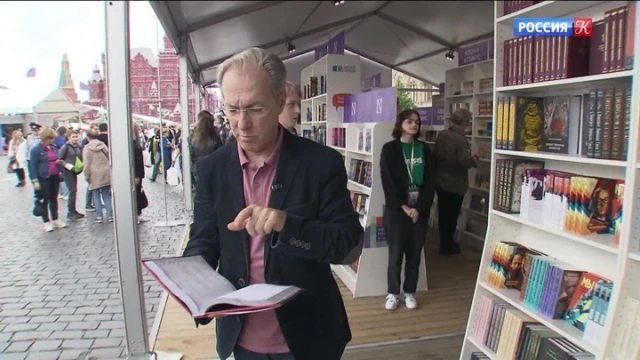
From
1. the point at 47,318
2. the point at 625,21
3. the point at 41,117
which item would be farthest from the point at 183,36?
the point at 625,21

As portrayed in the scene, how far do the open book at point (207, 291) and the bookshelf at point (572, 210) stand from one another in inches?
45.0

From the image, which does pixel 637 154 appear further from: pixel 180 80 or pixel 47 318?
pixel 180 80

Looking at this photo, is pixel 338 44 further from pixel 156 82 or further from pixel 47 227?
pixel 47 227

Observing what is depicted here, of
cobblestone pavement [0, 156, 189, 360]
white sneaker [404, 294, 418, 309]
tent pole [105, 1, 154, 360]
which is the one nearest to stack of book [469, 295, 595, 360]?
white sneaker [404, 294, 418, 309]

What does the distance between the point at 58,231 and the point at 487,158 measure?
497 centimetres

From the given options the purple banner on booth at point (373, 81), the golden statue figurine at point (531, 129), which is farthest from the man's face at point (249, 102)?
the purple banner on booth at point (373, 81)

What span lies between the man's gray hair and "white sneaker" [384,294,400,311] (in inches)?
105

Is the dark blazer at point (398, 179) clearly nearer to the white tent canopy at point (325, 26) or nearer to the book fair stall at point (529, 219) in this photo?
the book fair stall at point (529, 219)

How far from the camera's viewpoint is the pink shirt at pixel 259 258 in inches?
Answer: 44.6

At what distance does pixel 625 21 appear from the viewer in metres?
1.46

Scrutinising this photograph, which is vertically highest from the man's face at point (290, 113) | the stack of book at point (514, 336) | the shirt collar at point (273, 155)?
the man's face at point (290, 113)

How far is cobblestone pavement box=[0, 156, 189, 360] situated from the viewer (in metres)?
2.93

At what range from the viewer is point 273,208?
1.03 meters

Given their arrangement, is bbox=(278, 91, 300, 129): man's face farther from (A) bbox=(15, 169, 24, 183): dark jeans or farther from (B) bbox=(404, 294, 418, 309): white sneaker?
(A) bbox=(15, 169, 24, 183): dark jeans
